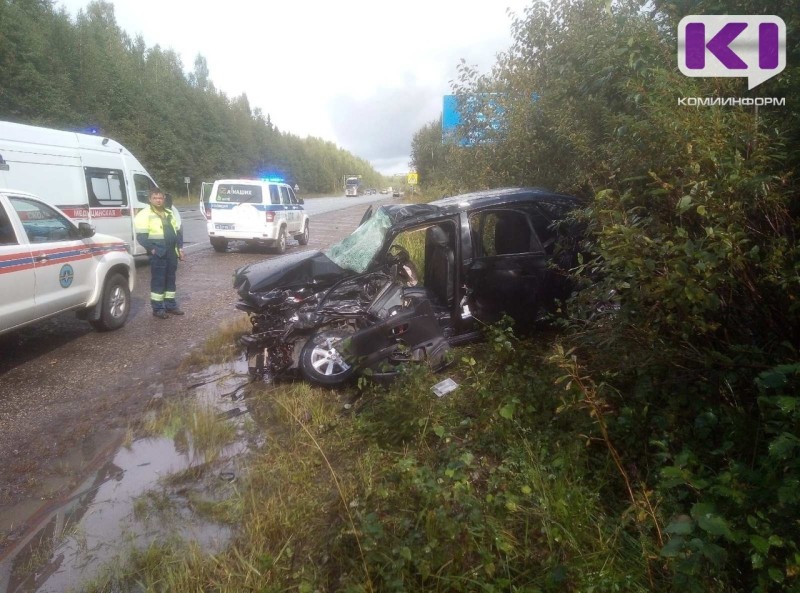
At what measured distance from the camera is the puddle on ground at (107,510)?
2766 millimetres

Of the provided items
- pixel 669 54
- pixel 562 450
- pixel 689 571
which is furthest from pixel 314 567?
pixel 669 54

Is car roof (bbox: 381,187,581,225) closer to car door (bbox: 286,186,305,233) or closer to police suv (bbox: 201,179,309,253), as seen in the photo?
police suv (bbox: 201,179,309,253)

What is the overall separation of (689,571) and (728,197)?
1724 millimetres

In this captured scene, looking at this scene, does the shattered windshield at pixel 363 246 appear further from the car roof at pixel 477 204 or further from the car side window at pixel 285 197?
the car side window at pixel 285 197

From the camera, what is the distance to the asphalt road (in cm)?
383

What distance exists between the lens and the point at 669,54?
11.9 ft

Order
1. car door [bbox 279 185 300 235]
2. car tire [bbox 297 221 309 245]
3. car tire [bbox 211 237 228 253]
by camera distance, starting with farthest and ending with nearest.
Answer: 1. car tire [bbox 297 221 309 245]
2. car door [bbox 279 185 300 235]
3. car tire [bbox 211 237 228 253]

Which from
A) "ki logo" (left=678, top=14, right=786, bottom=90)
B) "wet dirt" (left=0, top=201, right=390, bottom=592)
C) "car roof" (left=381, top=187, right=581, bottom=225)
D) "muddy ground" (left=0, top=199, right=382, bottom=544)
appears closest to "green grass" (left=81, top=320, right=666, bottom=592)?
"wet dirt" (left=0, top=201, right=390, bottom=592)

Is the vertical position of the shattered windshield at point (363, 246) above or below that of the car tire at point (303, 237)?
above

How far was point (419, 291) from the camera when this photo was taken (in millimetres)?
5047

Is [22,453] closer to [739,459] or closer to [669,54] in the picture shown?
[739,459]

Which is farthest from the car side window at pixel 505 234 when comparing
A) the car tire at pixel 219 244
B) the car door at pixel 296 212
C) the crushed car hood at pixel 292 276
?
the car door at pixel 296 212

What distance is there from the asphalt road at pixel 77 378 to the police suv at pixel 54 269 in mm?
481

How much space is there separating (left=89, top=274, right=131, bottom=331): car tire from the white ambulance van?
122 inches
